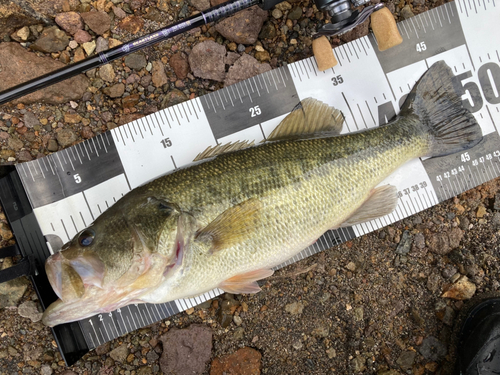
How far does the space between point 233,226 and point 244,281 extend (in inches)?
19.3

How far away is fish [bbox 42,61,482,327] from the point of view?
2125 millimetres

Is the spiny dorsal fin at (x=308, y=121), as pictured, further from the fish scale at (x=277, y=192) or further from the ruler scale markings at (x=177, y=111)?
the ruler scale markings at (x=177, y=111)

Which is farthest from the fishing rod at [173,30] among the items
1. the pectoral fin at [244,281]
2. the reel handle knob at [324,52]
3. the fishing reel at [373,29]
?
the pectoral fin at [244,281]

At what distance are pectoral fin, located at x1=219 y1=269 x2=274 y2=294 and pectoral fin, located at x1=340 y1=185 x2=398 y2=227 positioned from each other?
74 cm

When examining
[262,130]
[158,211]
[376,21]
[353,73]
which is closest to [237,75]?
[262,130]

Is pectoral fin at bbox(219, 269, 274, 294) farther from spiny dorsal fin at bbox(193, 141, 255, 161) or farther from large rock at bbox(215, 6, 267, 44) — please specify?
large rock at bbox(215, 6, 267, 44)

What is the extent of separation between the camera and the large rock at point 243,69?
3098mm

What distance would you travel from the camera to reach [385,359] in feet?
10.1

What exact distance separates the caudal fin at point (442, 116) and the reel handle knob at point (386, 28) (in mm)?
394

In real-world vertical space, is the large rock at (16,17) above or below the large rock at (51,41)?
above

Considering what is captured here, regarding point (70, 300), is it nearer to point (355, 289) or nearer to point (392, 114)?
point (355, 289)

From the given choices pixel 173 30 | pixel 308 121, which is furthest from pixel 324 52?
pixel 173 30

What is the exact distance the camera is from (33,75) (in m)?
3.01

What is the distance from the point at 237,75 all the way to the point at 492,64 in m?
2.21
